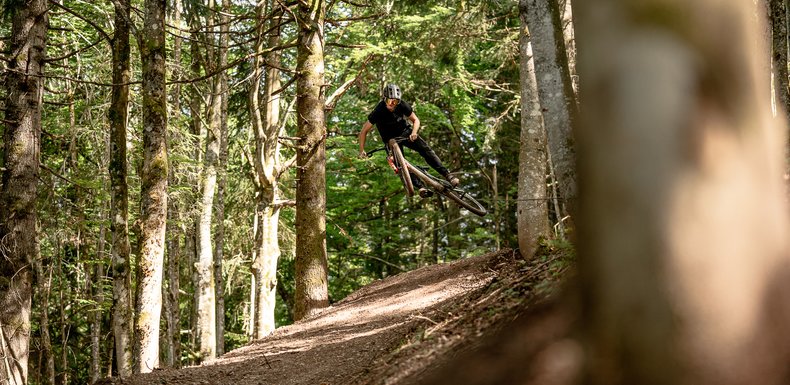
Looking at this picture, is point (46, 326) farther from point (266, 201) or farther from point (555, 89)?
point (555, 89)

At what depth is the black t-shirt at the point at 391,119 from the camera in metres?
9.48

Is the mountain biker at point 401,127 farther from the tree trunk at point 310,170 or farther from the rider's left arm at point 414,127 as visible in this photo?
the tree trunk at point 310,170

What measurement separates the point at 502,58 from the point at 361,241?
457 inches

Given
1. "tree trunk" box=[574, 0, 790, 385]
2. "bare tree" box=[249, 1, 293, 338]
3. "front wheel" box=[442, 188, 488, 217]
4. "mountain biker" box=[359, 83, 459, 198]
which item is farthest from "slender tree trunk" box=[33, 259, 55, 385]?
"tree trunk" box=[574, 0, 790, 385]

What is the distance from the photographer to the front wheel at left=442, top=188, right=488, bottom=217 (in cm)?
987

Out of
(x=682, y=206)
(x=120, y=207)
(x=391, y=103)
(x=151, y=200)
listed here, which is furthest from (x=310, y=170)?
(x=682, y=206)

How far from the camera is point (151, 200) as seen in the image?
8.74 metres

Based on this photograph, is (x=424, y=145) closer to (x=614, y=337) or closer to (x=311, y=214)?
(x=311, y=214)

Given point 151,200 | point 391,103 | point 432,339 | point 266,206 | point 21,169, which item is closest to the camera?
point 432,339

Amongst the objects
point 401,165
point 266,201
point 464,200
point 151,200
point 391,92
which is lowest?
point 464,200

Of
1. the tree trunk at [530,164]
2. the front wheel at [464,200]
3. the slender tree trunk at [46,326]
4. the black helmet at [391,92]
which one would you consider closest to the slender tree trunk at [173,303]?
the slender tree trunk at [46,326]

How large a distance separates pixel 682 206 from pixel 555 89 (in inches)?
139

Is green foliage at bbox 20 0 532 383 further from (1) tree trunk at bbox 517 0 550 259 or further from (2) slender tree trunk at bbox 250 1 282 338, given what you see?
(1) tree trunk at bbox 517 0 550 259

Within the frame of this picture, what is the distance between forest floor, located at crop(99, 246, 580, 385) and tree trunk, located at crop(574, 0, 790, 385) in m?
0.29
